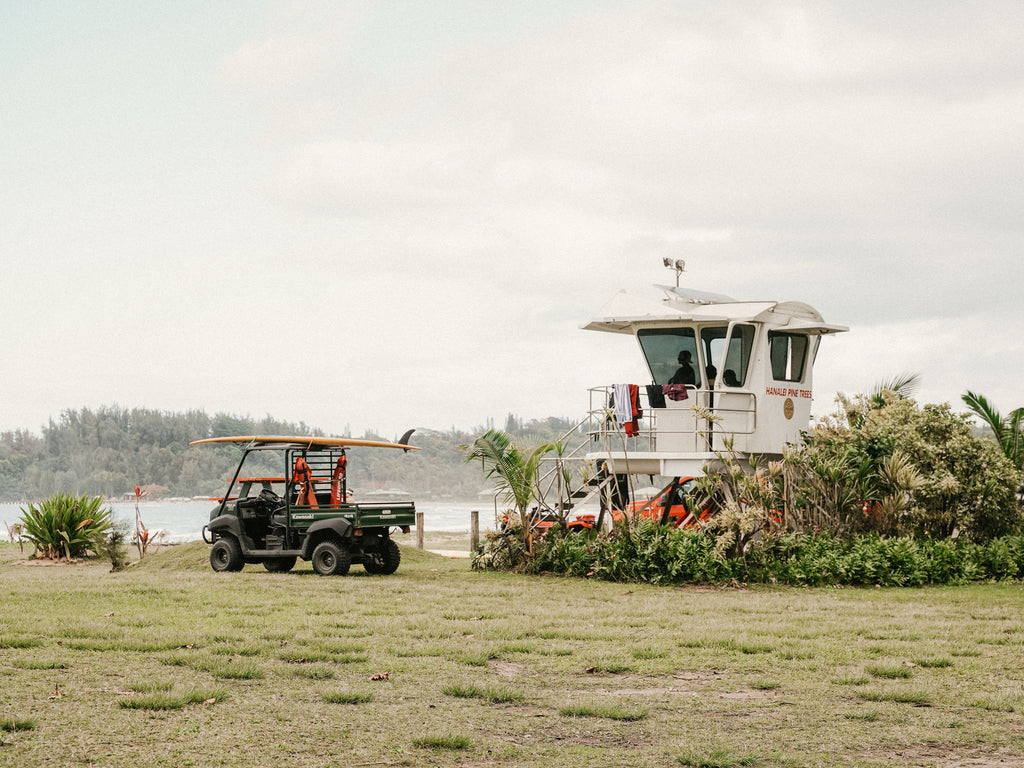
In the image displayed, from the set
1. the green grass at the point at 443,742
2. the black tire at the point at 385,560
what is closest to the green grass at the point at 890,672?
the green grass at the point at 443,742

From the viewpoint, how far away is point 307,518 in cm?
1781

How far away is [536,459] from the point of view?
19.2m

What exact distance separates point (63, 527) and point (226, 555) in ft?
19.8

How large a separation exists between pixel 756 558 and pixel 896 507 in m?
2.87

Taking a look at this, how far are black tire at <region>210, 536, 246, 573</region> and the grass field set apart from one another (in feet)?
12.8

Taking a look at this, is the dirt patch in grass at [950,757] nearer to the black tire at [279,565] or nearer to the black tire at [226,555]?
the black tire at [279,565]

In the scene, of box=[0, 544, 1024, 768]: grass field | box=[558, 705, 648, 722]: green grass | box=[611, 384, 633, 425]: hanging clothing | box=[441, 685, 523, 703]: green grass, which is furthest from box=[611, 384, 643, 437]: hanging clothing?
box=[558, 705, 648, 722]: green grass

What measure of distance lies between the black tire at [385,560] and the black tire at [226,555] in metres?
2.10

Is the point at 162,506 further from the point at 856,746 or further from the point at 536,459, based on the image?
the point at 856,746

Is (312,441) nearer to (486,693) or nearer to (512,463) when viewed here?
(512,463)

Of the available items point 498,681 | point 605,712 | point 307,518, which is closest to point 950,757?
point 605,712

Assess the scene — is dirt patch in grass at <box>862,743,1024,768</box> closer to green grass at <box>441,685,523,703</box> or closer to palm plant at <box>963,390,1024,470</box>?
green grass at <box>441,685,523,703</box>

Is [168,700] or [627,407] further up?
[627,407]

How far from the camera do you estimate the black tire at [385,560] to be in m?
18.3
